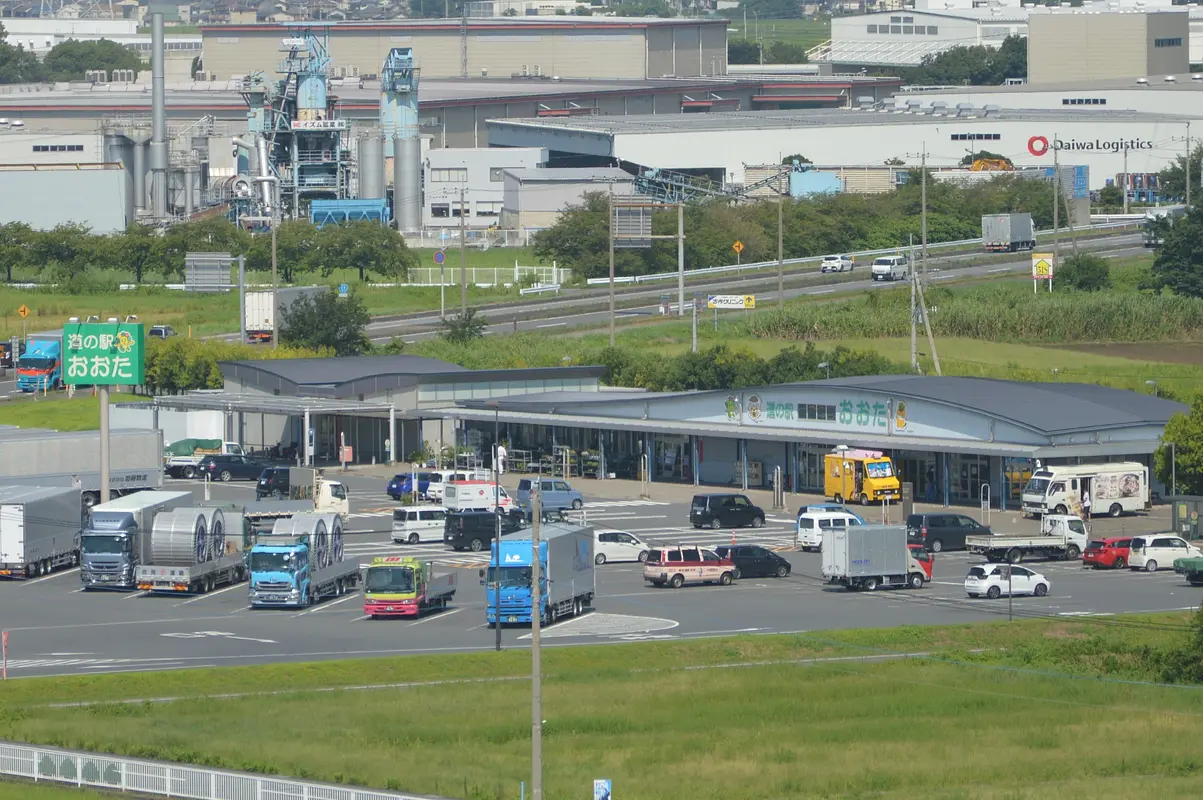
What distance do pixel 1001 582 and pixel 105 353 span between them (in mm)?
29629

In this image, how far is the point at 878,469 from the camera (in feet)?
214

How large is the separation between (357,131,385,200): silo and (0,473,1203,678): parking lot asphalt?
9247 cm

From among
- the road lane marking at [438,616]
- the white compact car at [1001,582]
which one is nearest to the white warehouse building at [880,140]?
the white compact car at [1001,582]

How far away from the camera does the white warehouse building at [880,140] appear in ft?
506

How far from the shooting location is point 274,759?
32.3 metres

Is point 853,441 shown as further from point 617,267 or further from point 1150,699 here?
point 617,267

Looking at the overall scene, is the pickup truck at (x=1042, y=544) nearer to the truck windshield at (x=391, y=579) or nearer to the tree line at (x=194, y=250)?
the truck windshield at (x=391, y=579)

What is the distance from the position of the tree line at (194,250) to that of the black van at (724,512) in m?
63.9

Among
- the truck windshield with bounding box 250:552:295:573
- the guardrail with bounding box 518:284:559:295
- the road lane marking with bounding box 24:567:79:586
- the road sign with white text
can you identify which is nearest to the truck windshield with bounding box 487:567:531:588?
the truck windshield with bounding box 250:552:295:573

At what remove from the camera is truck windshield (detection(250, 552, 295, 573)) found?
48.4 meters

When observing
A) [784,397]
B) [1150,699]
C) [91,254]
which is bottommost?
[1150,699]

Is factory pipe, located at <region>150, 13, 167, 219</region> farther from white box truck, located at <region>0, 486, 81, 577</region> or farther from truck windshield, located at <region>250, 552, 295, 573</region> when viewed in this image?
truck windshield, located at <region>250, 552, 295, 573</region>

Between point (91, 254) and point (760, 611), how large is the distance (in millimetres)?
86758

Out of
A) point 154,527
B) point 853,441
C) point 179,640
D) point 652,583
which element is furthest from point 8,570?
point 853,441
